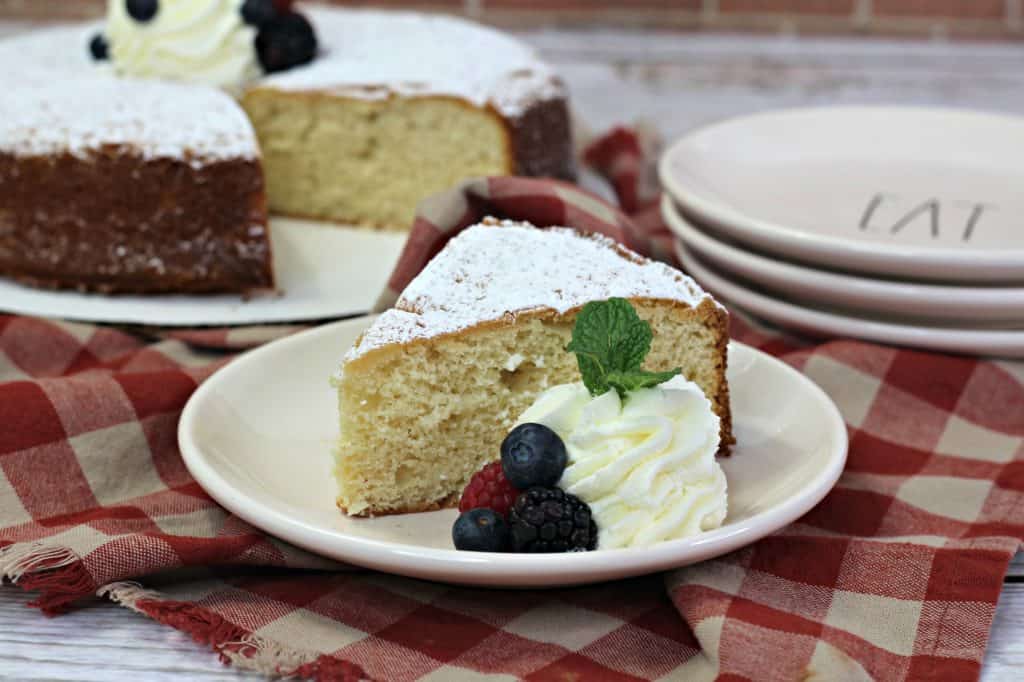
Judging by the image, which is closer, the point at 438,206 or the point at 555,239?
the point at 555,239

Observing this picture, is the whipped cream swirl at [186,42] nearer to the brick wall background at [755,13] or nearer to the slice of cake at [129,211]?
the slice of cake at [129,211]

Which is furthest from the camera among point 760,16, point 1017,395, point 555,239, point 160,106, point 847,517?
point 760,16

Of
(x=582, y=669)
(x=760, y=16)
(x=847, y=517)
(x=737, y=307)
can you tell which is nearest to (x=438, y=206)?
(x=737, y=307)

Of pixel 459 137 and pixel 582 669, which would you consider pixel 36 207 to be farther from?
pixel 582 669

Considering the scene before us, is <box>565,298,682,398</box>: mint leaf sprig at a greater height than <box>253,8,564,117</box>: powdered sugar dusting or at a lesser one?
greater

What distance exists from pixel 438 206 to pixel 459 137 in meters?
0.97

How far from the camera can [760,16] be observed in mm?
6383

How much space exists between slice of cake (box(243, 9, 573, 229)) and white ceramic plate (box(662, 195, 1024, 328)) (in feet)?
3.16

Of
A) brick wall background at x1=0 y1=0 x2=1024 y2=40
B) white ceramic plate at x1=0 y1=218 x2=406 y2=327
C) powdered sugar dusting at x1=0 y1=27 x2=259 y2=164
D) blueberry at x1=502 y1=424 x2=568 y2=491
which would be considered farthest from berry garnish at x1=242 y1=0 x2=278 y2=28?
brick wall background at x1=0 y1=0 x2=1024 y2=40

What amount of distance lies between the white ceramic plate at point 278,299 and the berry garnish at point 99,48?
0.88 meters

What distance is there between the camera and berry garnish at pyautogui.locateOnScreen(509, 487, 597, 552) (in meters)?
1.60

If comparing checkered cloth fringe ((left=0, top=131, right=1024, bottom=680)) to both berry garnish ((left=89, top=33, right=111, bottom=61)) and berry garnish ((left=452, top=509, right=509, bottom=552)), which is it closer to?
berry garnish ((left=452, top=509, right=509, bottom=552))

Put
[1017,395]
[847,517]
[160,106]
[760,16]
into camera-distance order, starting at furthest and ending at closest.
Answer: [760,16] < [160,106] < [1017,395] < [847,517]

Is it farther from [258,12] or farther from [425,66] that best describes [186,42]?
[425,66]
